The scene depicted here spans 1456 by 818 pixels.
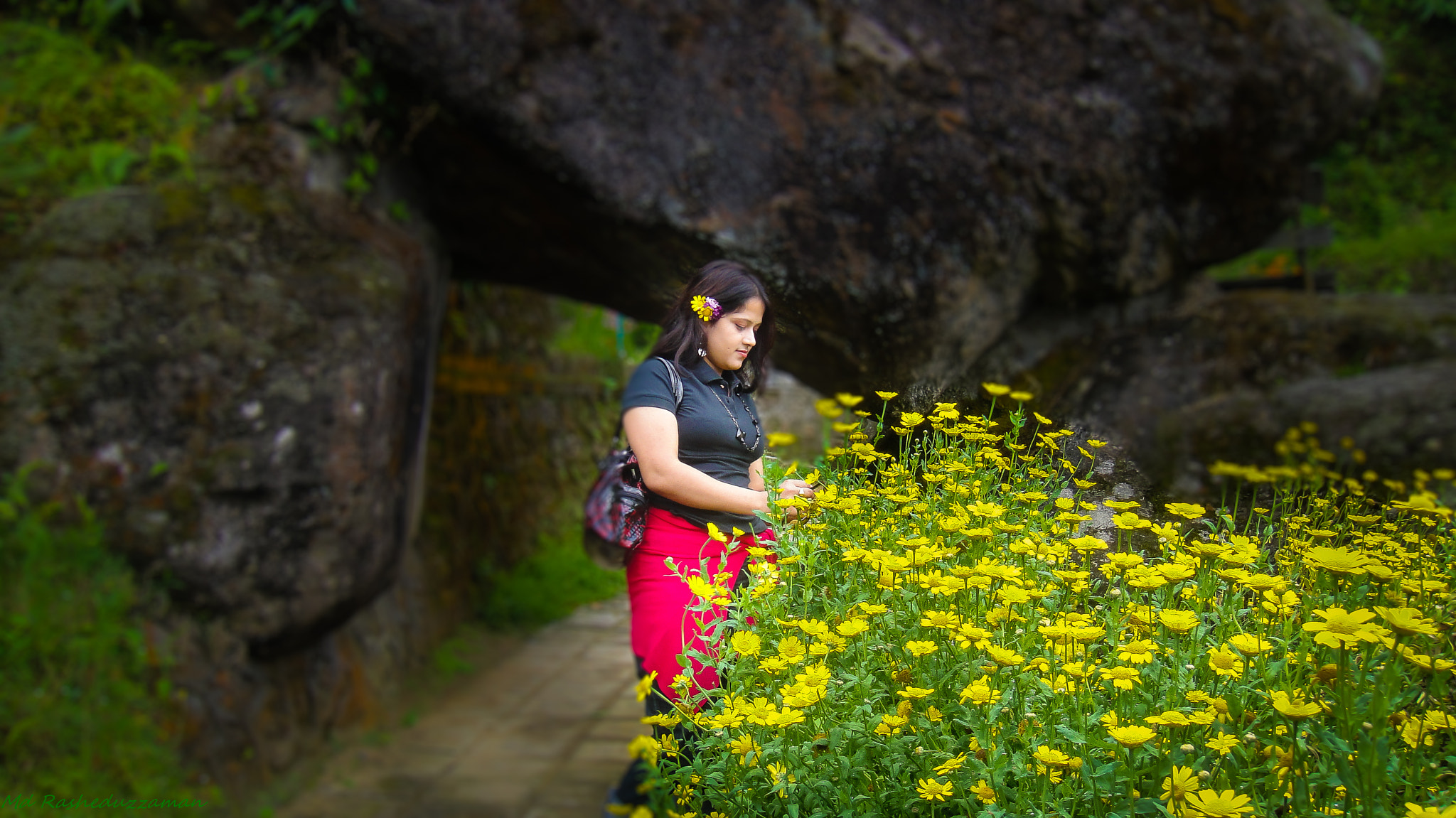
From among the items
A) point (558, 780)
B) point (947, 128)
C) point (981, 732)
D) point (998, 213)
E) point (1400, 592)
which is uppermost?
point (947, 128)

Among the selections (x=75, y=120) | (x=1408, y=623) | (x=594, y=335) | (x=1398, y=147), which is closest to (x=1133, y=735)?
(x=1408, y=623)

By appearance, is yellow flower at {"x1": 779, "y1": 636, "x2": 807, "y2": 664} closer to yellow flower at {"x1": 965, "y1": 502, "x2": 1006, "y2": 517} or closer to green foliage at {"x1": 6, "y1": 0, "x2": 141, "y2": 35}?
yellow flower at {"x1": 965, "y1": 502, "x2": 1006, "y2": 517}

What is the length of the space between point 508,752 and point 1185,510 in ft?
12.5

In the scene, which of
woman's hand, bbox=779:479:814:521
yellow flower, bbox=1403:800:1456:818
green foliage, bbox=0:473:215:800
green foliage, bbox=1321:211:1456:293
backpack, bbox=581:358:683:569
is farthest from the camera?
green foliage, bbox=1321:211:1456:293

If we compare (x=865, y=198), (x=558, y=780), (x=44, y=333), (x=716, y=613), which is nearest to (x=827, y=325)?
(x=865, y=198)

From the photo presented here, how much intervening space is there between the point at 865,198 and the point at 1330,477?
210 cm

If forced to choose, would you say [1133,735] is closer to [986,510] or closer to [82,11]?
[986,510]

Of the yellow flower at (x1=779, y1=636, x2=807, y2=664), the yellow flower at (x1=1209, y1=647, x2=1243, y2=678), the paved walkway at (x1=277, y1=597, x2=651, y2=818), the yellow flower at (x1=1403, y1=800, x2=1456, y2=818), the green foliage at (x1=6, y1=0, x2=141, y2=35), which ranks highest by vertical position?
the green foliage at (x1=6, y1=0, x2=141, y2=35)

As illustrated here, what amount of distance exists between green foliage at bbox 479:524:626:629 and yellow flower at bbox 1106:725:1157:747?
5.05 m

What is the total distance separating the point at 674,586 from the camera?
1.28m

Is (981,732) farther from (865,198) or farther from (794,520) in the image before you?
(865,198)

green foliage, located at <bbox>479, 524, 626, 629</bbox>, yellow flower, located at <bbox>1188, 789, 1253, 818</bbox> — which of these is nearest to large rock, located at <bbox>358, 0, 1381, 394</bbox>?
yellow flower, located at <bbox>1188, 789, 1253, 818</bbox>

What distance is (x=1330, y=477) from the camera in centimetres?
124

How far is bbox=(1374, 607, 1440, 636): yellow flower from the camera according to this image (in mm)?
819
